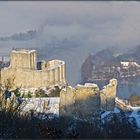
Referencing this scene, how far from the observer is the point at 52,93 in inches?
598

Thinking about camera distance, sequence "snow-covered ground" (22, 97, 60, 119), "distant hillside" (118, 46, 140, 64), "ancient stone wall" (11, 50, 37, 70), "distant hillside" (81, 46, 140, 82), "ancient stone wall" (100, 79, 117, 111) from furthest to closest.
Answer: "distant hillside" (118, 46, 140, 64), "distant hillside" (81, 46, 140, 82), "ancient stone wall" (11, 50, 37, 70), "ancient stone wall" (100, 79, 117, 111), "snow-covered ground" (22, 97, 60, 119)

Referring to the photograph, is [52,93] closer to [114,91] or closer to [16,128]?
[114,91]

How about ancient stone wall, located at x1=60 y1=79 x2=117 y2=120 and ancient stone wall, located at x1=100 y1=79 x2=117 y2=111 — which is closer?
ancient stone wall, located at x1=60 y1=79 x2=117 y2=120

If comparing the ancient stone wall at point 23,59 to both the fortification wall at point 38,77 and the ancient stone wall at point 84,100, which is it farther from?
the ancient stone wall at point 84,100

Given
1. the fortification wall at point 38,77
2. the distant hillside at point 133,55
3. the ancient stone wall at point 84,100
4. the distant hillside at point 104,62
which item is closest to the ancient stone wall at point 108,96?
the ancient stone wall at point 84,100

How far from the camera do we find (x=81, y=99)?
41.5ft

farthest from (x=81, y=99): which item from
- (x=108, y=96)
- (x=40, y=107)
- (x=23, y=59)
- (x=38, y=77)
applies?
(x=23, y=59)

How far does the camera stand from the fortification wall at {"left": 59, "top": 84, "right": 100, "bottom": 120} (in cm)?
1235

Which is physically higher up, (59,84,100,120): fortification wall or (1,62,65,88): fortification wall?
(1,62,65,88): fortification wall

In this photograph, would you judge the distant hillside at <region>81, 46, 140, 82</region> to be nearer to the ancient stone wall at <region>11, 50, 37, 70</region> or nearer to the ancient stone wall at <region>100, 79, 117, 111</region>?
the ancient stone wall at <region>11, 50, 37, 70</region>

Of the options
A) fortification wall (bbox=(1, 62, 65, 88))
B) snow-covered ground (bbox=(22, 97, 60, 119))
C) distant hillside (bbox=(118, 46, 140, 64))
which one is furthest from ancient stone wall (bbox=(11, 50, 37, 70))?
distant hillside (bbox=(118, 46, 140, 64))

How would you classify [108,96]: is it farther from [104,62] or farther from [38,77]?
[104,62]

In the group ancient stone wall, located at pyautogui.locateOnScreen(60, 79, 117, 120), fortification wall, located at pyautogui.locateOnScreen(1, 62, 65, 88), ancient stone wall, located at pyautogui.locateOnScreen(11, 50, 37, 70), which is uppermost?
ancient stone wall, located at pyautogui.locateOnScreen(11, 50, 37, 70)

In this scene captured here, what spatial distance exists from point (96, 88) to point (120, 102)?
5.12ft
